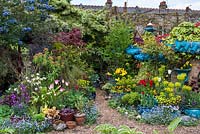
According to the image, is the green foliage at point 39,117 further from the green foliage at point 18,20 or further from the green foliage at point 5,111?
the green foliage at point 18,20

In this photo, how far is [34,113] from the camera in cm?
→ 728

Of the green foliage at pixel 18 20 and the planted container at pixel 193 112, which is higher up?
the green foliage at pixel 18 20

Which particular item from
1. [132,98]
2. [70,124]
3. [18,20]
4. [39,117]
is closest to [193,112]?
[132,98]

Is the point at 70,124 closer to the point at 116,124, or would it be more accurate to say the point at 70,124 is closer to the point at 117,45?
the point at 116,124

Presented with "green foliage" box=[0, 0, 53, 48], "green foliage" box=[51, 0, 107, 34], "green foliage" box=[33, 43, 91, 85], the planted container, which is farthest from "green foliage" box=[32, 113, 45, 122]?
"green foliage" box=[51, 0, 107, 34]

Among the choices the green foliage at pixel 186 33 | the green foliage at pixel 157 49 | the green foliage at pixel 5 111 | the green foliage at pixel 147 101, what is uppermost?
the green foliage at pixel 186 33

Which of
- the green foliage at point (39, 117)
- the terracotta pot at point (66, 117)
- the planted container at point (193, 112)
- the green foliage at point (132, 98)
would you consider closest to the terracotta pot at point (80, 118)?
the terracotta pot at point (66, 117)

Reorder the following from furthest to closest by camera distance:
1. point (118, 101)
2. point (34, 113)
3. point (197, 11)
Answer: point (197, 11) < point (118, 101) < point (34, 113)

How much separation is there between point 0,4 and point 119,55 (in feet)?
11.7

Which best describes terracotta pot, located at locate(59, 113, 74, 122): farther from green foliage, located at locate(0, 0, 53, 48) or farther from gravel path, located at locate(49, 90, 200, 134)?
green foliage, located at locate(0, 0, 53, 48)

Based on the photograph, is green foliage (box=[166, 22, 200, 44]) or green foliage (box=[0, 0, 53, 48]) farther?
green foliage (box=[0, 0, 53, 48])

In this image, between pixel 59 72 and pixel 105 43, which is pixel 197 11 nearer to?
pixel 105 43

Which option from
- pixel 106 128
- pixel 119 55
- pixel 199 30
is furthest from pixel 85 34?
pixel 106 128

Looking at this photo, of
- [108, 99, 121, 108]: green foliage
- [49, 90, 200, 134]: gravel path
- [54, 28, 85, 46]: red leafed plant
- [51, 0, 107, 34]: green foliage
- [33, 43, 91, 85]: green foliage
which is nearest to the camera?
[49, 90, 200, 134]: gravel path
